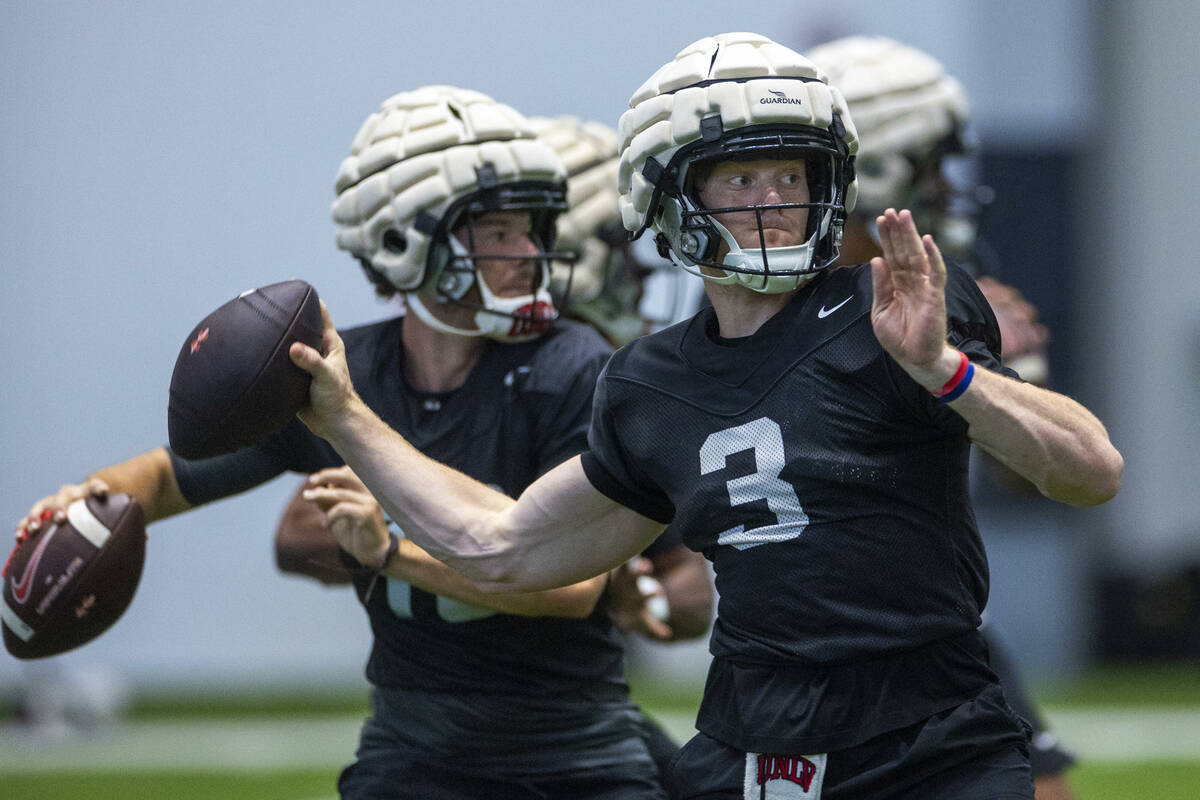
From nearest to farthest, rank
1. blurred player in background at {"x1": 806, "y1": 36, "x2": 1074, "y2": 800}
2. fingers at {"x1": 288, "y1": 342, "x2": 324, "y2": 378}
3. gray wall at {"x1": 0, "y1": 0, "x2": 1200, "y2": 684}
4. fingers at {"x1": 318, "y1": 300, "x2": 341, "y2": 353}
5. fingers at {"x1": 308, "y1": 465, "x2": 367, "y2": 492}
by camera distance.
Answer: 1. fingers at {"x1": 288, "y1": 342, "x2": 324, "y2": 378}
2. fingers at {"x1": 318, "y1": 300, "x2": 341, "y2": 353}
3. fingers at {"x1": 308, "y1": 465, "x2": 367, "y2": 492}
4. blurred player in background at {"x1": 806, "y1": 36, "x2": 1074, "y2": 800}
5. gray wall at {"x1": 0, "y1": 0, "x2": 1200, "y2": 684}

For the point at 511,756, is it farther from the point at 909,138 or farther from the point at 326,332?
the point at 909,138

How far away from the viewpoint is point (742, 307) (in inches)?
111

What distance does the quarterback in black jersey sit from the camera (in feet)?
8.06

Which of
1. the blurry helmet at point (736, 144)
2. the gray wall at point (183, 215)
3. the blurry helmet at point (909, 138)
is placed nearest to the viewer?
the blurry helmet at point (736, 144)

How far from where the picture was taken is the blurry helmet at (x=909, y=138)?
14.8ft

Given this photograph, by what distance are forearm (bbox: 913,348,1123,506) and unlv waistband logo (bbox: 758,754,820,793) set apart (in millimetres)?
580

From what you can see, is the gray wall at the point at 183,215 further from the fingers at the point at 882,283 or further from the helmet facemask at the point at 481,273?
the fingers at the point at 882,283

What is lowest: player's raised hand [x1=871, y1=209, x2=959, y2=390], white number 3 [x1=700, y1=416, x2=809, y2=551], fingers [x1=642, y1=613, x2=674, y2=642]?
fingers [x1=642, y1=613, x2=674, y2=642]

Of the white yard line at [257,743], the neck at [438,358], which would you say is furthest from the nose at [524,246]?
the white yard line at [257,743]

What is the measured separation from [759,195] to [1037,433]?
2.28 feet

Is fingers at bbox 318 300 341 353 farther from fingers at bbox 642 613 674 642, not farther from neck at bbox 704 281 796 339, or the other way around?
fingers at bbox 642 613 674 642

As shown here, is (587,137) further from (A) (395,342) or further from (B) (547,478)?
(B) (547,478)

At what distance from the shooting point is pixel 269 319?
3000mm

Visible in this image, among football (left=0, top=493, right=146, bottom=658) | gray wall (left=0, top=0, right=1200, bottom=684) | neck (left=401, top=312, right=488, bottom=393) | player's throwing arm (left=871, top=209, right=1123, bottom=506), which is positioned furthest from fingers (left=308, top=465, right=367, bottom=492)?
gray wall (left=0, top=0, right=1200, bottom=684)
